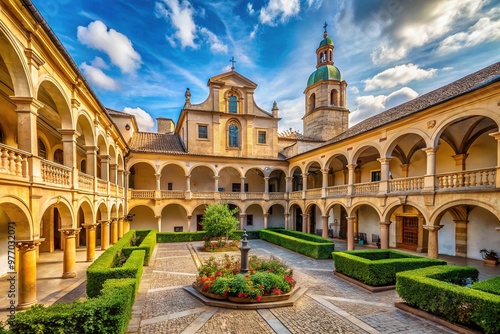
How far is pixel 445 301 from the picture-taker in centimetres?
Result: 744

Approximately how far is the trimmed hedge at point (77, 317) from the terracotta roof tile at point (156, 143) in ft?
63.9

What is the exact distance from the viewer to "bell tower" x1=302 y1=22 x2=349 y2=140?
30516mm

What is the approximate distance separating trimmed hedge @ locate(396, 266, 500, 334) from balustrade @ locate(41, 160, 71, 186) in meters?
13.2

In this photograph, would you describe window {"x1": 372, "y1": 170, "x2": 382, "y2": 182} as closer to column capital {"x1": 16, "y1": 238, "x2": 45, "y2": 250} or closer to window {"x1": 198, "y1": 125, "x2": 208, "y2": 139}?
window {"x1": 198, "y1": 125, "x2": 208, "y2": 139}

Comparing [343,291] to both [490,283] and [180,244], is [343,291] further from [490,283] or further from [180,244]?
[180,244]

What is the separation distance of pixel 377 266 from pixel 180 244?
1660cm

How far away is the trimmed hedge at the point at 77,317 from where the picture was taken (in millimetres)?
5027

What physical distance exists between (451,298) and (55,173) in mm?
14096

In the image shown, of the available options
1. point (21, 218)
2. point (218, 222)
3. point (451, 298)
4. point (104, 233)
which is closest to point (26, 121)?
point (21, 218)

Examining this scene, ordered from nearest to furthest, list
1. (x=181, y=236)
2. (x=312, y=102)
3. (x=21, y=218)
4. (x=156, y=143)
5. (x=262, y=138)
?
(x=21, y=218) < (x=181, y=236) < (x=156, y=143) < (x=262, y=138) < (x=312, y=102)

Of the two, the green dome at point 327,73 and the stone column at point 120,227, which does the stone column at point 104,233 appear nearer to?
the stone column at point 120,227

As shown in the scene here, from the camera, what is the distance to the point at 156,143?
27.3 metres

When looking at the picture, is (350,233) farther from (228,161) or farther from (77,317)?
(77,317)

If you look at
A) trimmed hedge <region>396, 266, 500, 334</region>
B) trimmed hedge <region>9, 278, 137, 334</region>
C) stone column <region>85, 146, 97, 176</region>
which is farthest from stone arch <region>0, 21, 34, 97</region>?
trimmed hedge <region>396, 266, 500, 334</region>
